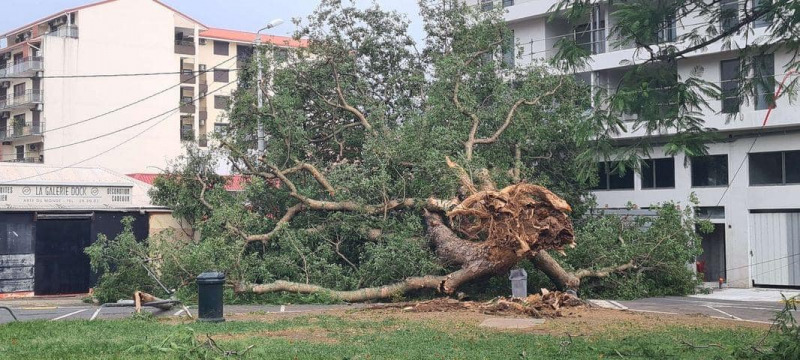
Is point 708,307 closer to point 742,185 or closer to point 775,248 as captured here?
point 775,248

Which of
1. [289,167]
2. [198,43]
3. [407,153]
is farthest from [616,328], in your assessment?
[198,43]

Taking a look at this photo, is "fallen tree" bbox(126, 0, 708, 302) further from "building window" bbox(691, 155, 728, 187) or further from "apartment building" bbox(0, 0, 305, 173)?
"apartment building" bbox(0, 0, 305, 173)

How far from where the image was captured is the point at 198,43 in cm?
6656

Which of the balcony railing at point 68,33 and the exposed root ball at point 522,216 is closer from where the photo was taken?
the exposed root ball at point 522,216

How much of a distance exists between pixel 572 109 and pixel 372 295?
28.9 feet

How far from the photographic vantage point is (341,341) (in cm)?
1305

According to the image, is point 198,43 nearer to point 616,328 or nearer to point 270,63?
point 270,63

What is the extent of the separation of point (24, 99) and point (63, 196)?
1379 inches

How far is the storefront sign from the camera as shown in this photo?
1053 inches

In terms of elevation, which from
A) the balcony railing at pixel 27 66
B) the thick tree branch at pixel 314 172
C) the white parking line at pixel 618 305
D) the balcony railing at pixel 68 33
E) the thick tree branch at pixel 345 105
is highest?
the balcony railing at pixel 68 33

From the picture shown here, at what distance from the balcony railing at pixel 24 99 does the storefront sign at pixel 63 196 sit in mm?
32506

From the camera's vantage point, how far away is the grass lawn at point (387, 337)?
11273 mm

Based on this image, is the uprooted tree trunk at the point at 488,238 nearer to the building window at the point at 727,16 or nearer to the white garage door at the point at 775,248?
the building window at the point at 727,16

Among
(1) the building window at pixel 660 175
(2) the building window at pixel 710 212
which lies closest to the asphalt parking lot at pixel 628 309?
(2) the building window at pixel 710 212
